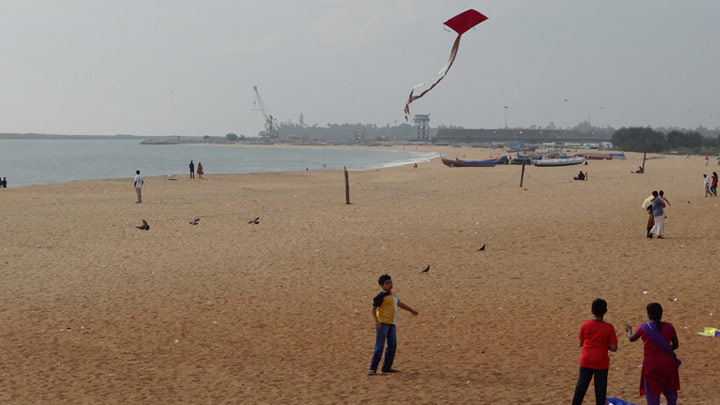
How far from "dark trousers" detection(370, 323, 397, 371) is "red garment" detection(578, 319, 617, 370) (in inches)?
95.1

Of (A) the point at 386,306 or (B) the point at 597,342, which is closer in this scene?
(B) the point at 597,342

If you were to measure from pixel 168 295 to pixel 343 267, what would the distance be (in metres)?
3.99

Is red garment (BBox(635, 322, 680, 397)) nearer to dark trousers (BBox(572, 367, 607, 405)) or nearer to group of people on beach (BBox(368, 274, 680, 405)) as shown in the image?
group of people on beach (BBox(368, 274, 680, 405))

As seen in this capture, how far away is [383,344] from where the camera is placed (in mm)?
8055

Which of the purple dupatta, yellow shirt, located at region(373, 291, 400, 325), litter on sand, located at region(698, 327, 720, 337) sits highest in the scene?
the purple dupatta

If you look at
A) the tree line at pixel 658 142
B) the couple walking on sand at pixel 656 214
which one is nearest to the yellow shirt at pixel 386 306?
the couple walking on sand at pixel 656 214

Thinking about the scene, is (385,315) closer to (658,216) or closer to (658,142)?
(658,216)

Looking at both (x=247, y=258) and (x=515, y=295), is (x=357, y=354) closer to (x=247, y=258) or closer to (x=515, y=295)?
(x=515, y=295)

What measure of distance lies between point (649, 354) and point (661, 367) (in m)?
0.15

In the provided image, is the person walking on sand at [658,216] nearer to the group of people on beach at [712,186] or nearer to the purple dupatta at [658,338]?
the purple dupatta at [658,338]

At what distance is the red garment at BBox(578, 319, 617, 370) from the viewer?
632 centimetres

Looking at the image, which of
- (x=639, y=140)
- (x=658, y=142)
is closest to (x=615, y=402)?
(x=658, y=142)

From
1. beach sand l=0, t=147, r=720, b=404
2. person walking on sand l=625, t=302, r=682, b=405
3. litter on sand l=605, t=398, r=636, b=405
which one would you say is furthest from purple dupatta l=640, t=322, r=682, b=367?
beach sand l=0, t=147, r=720, b=404

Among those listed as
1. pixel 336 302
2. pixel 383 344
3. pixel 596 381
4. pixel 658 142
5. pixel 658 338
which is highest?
pixel 658 338
